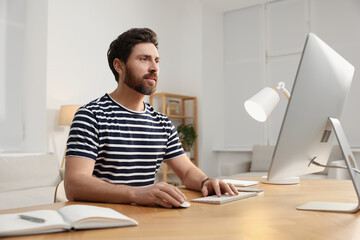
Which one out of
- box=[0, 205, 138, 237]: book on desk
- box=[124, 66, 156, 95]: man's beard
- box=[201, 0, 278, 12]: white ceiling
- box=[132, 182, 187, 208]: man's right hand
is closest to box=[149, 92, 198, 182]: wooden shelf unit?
box=[201, 0, 278, 12]: white ceiling

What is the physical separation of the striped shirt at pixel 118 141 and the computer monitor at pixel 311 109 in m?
0.71

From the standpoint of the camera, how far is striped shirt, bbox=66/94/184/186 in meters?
1.34

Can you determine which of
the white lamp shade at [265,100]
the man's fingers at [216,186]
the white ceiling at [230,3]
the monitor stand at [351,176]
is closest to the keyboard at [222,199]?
the man's fingers at [216,186]

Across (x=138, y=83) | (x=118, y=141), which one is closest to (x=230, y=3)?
(x=138, y=83)

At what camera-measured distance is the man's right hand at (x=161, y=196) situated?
3.27 ft

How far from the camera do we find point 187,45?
584 centimetres

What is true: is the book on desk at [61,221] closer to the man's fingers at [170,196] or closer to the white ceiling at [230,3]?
the man's fingers at [170,196]

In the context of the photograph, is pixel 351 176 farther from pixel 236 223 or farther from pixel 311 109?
pixel 236 223

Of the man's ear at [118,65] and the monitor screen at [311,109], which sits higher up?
the man's ear at [118,65]

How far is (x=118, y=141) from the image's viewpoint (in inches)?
57.3

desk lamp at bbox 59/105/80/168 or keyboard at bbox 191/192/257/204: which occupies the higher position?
desk lamp at bbox 59/105/80/168

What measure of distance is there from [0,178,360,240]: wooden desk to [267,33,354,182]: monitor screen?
0.39ft

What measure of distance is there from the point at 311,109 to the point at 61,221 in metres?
0.65

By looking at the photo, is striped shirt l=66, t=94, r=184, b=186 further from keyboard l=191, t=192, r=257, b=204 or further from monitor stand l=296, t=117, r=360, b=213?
monitor stand l=296, t=117, r=360, b=213
